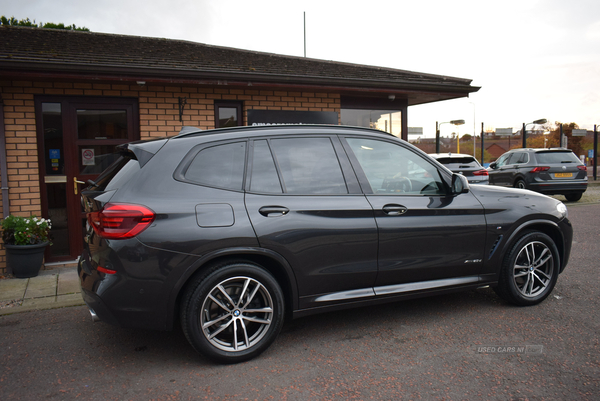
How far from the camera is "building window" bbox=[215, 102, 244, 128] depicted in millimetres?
7715

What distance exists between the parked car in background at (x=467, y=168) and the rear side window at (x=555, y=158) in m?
2.69

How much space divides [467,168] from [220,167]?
10143 mm

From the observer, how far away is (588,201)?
555 inches

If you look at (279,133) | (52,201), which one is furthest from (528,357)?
(52,201)

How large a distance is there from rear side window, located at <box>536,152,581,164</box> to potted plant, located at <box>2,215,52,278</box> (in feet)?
43.2

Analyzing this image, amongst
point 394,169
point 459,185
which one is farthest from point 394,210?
point 459,185

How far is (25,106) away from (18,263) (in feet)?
7.17

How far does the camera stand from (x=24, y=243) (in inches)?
235

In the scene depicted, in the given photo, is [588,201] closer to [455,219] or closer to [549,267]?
[549,267]

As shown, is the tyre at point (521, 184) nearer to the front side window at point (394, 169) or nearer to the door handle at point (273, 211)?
the front side window at point (394, 169)

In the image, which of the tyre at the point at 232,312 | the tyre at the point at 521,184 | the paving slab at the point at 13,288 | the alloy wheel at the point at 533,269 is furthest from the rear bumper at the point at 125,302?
the tyre at the point at 521,184

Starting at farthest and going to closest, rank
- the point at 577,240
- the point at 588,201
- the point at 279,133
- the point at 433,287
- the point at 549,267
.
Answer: the point at 588,201
the point at 577,240
the point at 549,267
the point at 433,287
the point at 279,133

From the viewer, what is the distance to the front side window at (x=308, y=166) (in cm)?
361

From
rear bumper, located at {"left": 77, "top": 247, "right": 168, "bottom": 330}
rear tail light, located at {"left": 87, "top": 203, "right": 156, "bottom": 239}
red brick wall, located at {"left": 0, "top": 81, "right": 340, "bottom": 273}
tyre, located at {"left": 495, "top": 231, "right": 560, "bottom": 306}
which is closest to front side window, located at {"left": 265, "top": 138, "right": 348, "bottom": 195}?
rear tail light, located at {"left": 87, "top": 203, "right": 156, "bottom": 239}
